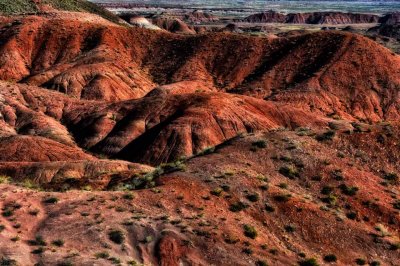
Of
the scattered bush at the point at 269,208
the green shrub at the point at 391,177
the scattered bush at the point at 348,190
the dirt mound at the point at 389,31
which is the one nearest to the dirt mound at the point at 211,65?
the green shrub at the point at 391,177

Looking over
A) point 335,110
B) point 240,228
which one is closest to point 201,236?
point 240,228

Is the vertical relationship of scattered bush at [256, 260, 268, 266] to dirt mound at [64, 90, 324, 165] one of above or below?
above

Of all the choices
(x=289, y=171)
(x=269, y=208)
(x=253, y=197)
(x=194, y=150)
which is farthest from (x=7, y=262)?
(x=194, y=150)

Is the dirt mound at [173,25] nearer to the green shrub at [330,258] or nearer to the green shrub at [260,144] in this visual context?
the green shrub at [260,144]

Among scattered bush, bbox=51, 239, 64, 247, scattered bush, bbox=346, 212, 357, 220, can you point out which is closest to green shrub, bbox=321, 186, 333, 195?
scattered bush, bbox=346, 212, 357, 220

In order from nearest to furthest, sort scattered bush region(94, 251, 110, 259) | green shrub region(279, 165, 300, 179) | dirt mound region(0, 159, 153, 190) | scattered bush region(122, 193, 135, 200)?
scattered bush region(94, 251, 110, 259) < scattered bush region(122, 193, 135, 200) < green shrub region(279, 165, 300, 179) < dirt mound region(0, 159, 153, 190)

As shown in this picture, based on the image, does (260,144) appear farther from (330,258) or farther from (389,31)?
(389,31)

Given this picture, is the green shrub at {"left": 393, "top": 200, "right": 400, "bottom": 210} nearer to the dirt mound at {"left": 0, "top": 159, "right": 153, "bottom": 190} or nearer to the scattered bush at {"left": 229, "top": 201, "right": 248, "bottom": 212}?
the scattered bush at {"left": 229, "top": 201, "right": 248, "bottom": 212}

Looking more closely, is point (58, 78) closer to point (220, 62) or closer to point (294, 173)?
point (220, 62)
